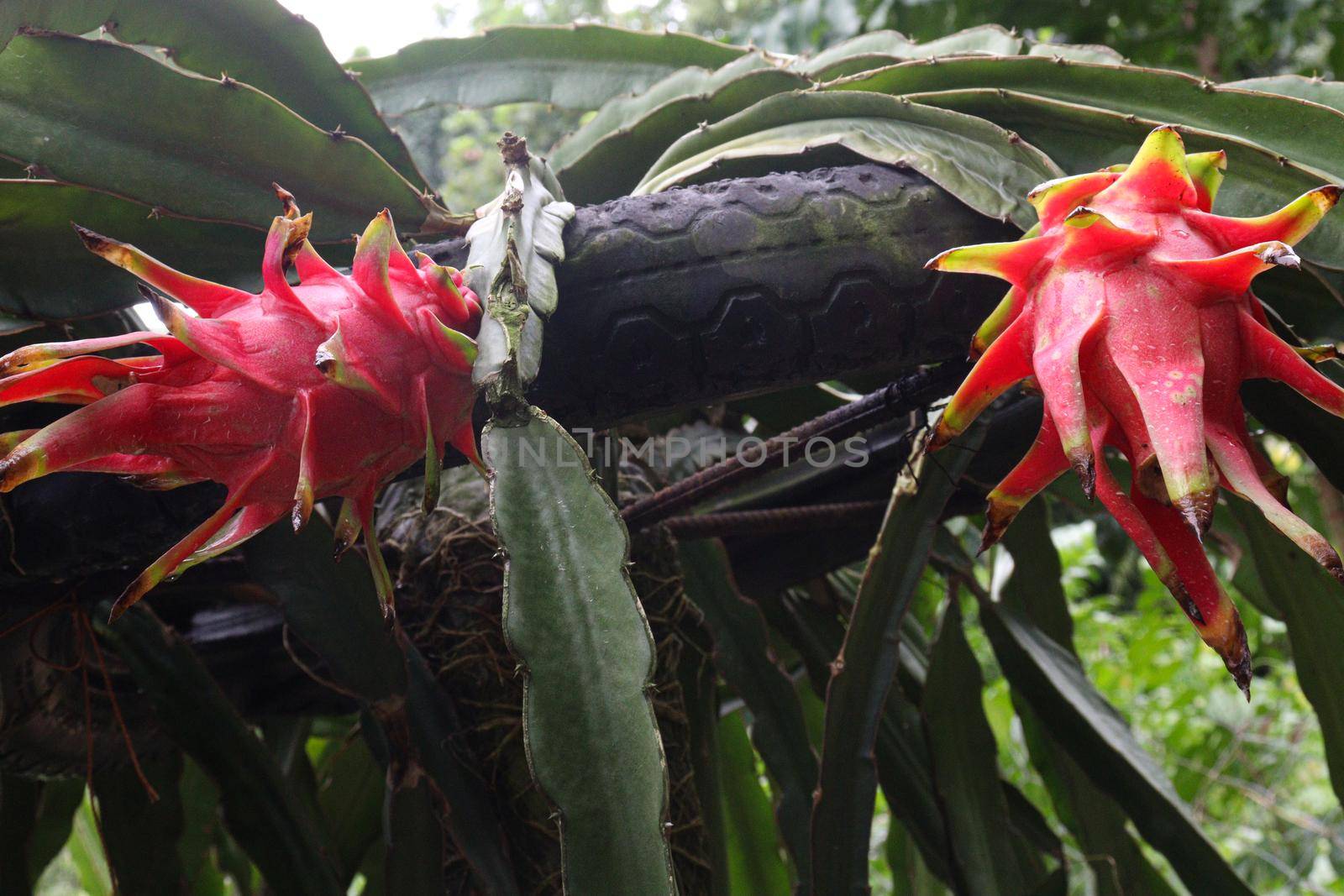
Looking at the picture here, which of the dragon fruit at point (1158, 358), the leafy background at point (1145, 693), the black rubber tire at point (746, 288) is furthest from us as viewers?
the leafy background at point (1145, 693)

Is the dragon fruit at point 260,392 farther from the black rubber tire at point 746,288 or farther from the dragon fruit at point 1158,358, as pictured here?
the dragon fruit at point 1158,358

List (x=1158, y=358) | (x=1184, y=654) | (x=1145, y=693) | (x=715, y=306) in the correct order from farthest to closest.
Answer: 1. (x=1184, y=654)
2. (x=1145, y=693)
3. (x=715, y=306)
4. (x=1158, y=358)

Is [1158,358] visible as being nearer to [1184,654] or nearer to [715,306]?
[715,306]

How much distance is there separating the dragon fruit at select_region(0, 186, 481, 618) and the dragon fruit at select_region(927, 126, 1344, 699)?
276mm

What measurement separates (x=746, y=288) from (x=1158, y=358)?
0.25 meters

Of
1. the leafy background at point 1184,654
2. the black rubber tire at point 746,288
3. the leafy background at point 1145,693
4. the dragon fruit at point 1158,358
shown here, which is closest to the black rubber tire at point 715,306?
the black rubber tire at point 746,288

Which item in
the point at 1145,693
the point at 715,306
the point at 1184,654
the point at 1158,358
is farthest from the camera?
the point at 1184,654

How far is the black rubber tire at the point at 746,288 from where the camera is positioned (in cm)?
61

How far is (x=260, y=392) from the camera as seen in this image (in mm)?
453

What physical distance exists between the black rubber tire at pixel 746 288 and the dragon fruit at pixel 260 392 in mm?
127

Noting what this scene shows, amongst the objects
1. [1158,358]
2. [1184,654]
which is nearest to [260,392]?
[1158,358]

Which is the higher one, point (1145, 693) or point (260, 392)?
point (1145, 693)

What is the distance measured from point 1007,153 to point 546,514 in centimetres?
41

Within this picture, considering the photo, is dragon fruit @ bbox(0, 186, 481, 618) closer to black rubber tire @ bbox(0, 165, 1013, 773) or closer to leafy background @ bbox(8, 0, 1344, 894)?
black rubber tire @ bbox(0, 165, 1013, 773)
